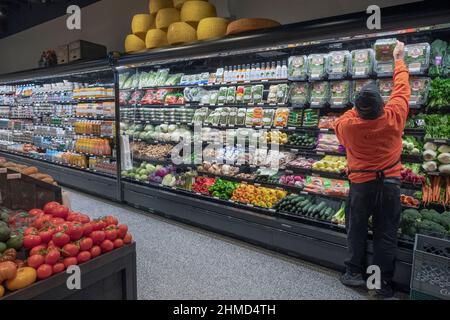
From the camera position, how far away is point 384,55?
332 centimetres

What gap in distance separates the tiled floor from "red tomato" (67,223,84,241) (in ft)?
3.72

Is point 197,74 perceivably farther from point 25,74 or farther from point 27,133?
point 27,133

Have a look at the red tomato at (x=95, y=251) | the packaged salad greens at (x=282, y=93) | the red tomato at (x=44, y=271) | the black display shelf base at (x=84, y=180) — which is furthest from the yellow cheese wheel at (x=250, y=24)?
the black display shelf base at (x=84, y=180)

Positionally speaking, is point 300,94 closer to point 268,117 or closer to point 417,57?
point 268,117

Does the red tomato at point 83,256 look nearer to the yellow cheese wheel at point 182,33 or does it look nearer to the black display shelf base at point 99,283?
the black display shelf base at point 99,283

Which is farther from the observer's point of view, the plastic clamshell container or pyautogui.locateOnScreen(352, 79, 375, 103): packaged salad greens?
the plastic clamshell container

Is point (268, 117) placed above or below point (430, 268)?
above

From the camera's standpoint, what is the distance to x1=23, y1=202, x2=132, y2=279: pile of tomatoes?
1964 millimetres

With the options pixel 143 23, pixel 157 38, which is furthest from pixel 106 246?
pixel 143 23

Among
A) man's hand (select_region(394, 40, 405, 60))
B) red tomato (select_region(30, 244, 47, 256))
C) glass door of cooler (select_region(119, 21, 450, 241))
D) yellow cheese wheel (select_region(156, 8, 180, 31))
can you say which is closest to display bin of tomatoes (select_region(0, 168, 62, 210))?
red tomato (select_region(30, 244, 47, 256))

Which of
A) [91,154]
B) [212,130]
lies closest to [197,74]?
[212,130]

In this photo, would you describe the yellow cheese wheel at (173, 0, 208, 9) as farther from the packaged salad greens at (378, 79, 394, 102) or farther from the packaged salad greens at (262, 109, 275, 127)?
the packaged salad greens at (378, 79, 394, 102)

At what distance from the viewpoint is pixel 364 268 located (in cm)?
321

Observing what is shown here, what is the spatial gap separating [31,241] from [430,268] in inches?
113
